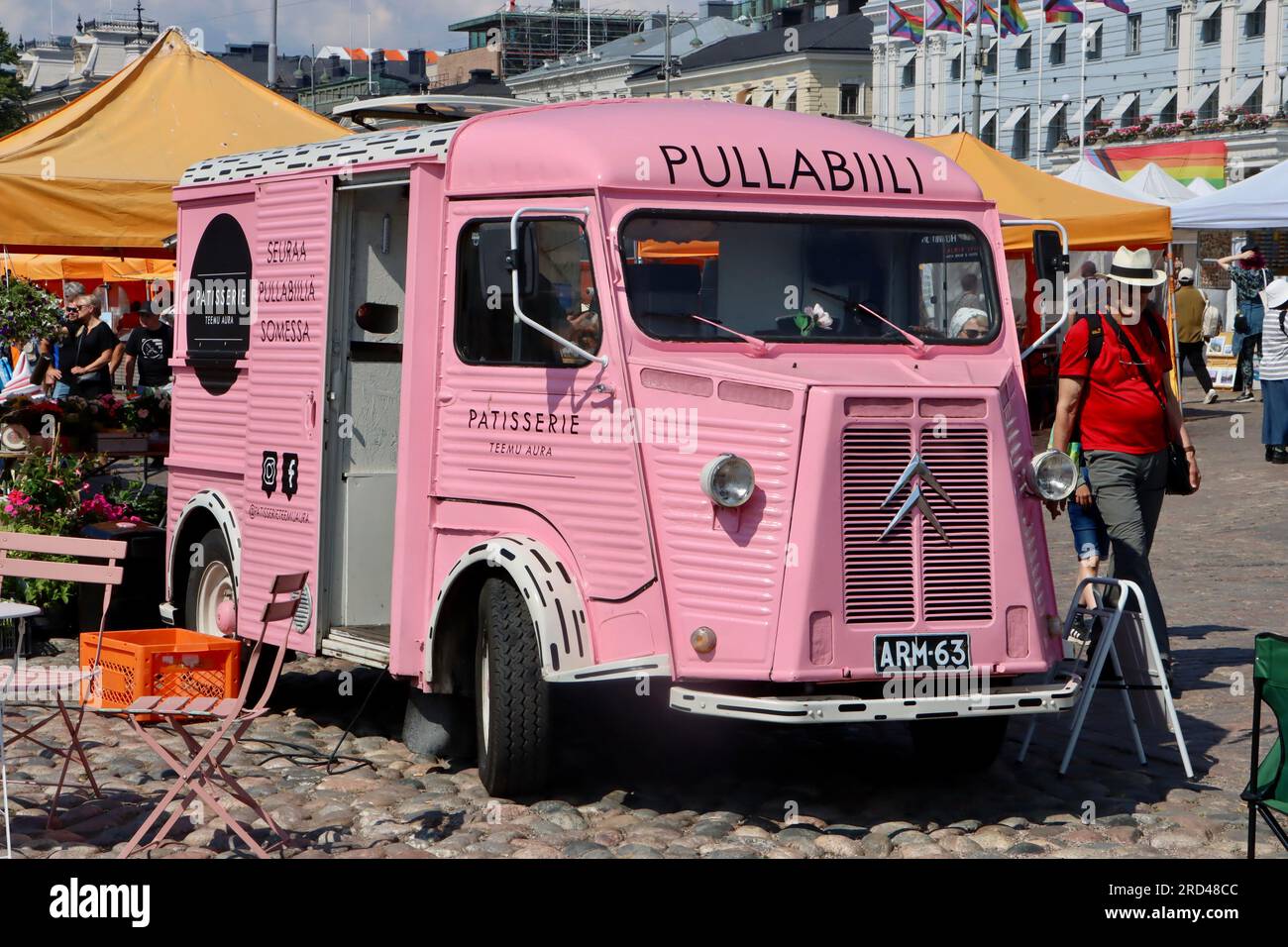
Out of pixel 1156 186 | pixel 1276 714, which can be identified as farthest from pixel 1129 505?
pixel 1156 186

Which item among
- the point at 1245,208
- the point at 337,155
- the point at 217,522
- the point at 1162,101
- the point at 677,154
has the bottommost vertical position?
the point at 217,522

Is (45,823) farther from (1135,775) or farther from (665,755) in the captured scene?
(1135,775)

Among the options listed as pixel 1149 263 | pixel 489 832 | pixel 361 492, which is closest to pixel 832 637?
pixel 489 832

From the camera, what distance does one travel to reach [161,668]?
7.60 metres

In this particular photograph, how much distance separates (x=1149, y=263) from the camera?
9.60 meters

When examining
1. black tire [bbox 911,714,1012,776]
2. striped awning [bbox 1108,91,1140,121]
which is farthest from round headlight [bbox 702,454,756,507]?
striped awning [bbox 1108,91,1140,121]

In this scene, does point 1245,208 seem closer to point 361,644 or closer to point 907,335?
point 907,335

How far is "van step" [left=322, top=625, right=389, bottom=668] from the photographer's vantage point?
28.1 feet

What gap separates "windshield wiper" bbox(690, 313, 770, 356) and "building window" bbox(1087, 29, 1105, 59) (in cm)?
6141

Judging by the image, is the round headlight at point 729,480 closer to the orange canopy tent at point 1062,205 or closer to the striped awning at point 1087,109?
the orange canopy tent at point 1062,205

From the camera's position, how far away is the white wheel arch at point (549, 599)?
24.1ft

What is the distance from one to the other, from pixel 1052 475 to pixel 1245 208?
21771mm

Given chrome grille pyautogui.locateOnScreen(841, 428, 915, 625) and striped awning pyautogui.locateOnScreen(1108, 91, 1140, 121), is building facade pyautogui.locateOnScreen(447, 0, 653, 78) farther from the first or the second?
chrome grille pyautogui.locateOnScreen(841, 428, 915, 625)

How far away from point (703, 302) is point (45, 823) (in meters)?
3.26
